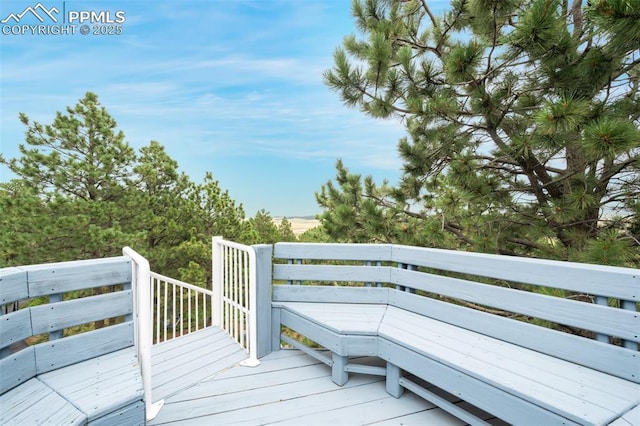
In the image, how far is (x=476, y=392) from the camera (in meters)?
1.63

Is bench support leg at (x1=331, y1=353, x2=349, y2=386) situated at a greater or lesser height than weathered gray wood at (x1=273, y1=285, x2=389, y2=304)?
lesser

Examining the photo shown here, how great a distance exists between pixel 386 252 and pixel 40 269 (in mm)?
2323

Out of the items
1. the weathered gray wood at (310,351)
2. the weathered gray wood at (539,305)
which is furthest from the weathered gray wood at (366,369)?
the weathered gray wood at (539,305)

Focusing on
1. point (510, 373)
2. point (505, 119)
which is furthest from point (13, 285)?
point (505, 119)

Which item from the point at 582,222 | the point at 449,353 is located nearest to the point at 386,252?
the point at 449,353

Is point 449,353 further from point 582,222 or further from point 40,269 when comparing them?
point 582,222

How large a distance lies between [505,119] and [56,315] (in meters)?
4.42

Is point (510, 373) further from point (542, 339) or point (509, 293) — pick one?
point (509, 293)

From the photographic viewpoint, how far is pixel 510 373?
1648mm

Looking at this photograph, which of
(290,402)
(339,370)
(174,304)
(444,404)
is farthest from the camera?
(174,304)

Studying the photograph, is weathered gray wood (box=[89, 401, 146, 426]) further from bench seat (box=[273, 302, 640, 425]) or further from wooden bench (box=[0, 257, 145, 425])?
bench seat (box=[273, 302, 640, 425])

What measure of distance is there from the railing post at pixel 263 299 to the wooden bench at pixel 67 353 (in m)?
0.96

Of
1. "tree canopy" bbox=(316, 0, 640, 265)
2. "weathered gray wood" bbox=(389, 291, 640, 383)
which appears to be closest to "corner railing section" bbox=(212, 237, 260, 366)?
"weathered gray wood" bbox=(389, 291, 640, 383)

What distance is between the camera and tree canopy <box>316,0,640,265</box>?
2635 mm
